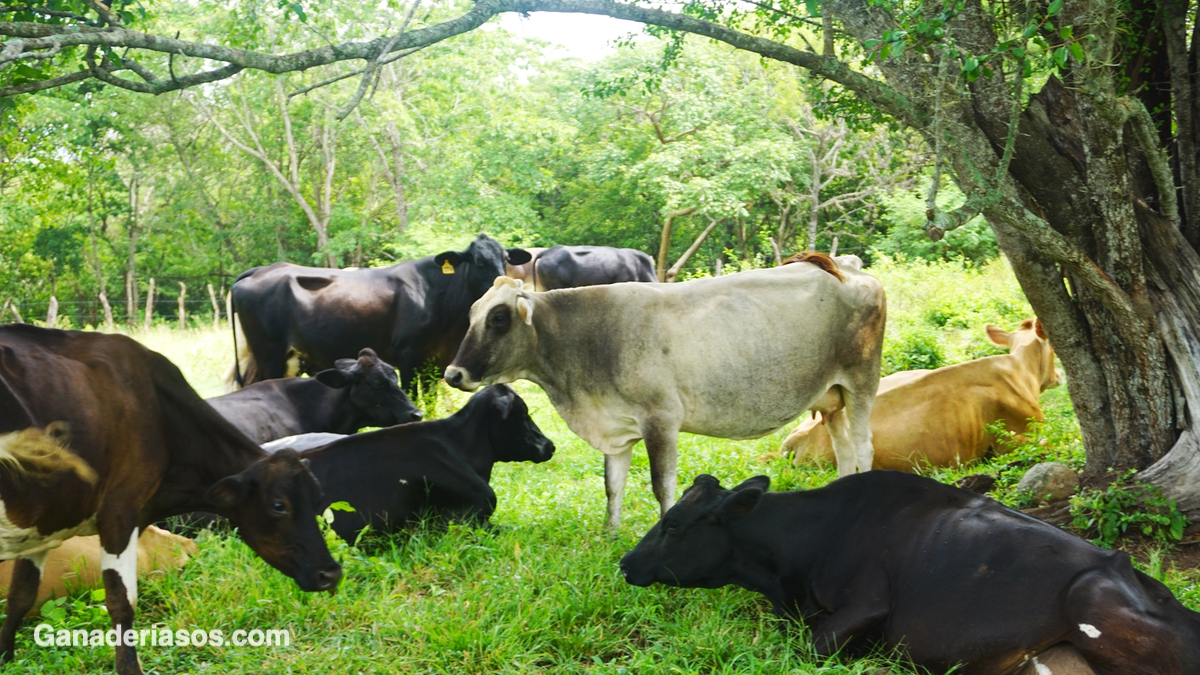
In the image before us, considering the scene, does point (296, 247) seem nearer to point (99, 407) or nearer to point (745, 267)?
point (745, 267)

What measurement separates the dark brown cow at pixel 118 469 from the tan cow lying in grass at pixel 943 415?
4541 mm

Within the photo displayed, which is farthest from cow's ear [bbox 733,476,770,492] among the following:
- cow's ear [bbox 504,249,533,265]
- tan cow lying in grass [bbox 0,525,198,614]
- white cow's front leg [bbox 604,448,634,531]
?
cow's ear [bbox 504,249,533,265]

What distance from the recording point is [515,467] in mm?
8461

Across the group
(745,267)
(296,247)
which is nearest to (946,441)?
(745,267)

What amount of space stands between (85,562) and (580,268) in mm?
11388

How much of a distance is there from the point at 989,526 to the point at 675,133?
26194mm

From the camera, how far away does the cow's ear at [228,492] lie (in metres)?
4.41

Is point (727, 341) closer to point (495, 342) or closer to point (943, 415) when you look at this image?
point (495, 342)

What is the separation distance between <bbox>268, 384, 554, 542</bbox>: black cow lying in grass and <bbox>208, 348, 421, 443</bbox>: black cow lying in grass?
1.70 m

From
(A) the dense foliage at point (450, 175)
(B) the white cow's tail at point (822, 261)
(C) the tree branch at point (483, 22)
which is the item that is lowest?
(A) the dense foliage at point (450, 175)

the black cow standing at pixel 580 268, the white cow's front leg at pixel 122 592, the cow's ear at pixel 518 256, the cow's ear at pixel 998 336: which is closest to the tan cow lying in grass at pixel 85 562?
the white cow's front leg at pixel 122 592

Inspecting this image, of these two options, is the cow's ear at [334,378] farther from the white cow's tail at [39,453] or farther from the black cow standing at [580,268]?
the black cow standing at [580,268]

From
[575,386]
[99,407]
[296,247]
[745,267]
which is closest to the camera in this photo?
[99,407]

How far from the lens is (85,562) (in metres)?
5.19
